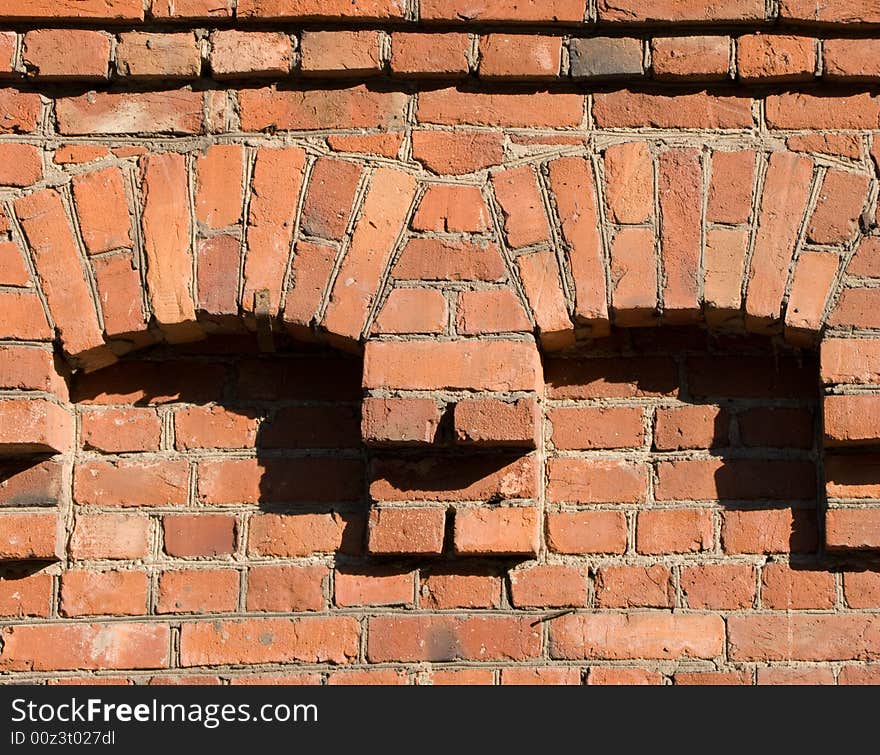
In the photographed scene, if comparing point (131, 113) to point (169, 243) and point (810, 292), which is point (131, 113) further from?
point (810, 292)

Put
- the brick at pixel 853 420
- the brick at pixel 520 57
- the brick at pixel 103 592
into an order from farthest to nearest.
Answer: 1. the brick at pixel 520 57
2. the brick at pixel 103 592
3. the brick at pixel 853 420

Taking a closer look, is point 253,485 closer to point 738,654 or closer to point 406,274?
point 406,274

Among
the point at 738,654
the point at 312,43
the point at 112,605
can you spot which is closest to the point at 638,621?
the point at 738,654

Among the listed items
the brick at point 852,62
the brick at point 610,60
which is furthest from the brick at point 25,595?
the brick at point 852,62

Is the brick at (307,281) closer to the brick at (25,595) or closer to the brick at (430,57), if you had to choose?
the brick at (430,57)

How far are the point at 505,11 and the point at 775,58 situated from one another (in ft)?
1.82

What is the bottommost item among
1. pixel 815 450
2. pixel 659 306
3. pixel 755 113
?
pixel 815 450

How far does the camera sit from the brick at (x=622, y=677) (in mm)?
2877

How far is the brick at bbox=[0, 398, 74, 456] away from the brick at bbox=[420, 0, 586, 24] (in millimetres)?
1098

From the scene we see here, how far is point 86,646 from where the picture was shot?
2.94 meters

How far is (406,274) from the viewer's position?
2990 millimetres

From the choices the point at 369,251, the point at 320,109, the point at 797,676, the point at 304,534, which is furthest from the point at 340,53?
the point at 797,676

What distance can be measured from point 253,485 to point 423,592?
408mm

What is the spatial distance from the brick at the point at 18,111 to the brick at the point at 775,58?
144cm
